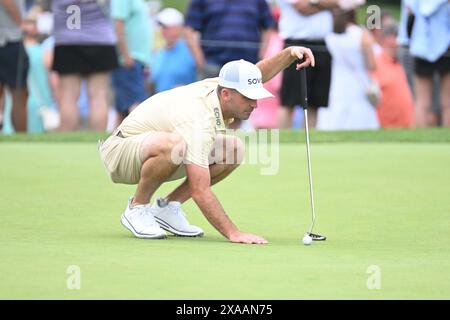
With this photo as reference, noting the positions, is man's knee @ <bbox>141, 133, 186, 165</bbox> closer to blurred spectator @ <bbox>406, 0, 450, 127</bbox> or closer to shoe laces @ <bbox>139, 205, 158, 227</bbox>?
shoe laces @ <bbox>139, 205, 158, 227</bbox>

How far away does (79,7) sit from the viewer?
16750mm

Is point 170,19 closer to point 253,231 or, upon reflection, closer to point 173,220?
point 253,231

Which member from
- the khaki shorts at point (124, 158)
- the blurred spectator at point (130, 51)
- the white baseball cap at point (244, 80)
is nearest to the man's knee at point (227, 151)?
the khaki shorts at point (124, 158)

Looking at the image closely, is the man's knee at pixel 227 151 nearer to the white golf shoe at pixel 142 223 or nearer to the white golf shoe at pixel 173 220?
the white golf shoe at pixel 173 220

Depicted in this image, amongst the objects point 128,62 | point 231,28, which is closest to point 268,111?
point 231,28

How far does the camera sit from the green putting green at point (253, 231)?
7.17 metres

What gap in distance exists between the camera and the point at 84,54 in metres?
16.9

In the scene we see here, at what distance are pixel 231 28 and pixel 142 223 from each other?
29.7 ft

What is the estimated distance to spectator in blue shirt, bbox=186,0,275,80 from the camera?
17.7 m

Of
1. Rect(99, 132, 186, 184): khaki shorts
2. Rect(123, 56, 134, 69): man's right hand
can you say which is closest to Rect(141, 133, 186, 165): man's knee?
Rect(99, 132, 186, 184): khaki shorts

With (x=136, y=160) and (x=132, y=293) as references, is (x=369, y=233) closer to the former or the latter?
(x=136, y=160)

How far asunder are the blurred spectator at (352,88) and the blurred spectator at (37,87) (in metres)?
3.88

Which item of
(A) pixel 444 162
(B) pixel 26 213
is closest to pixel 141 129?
(B) pixel 26 213

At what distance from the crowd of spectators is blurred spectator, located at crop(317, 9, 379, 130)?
14 millimetres
